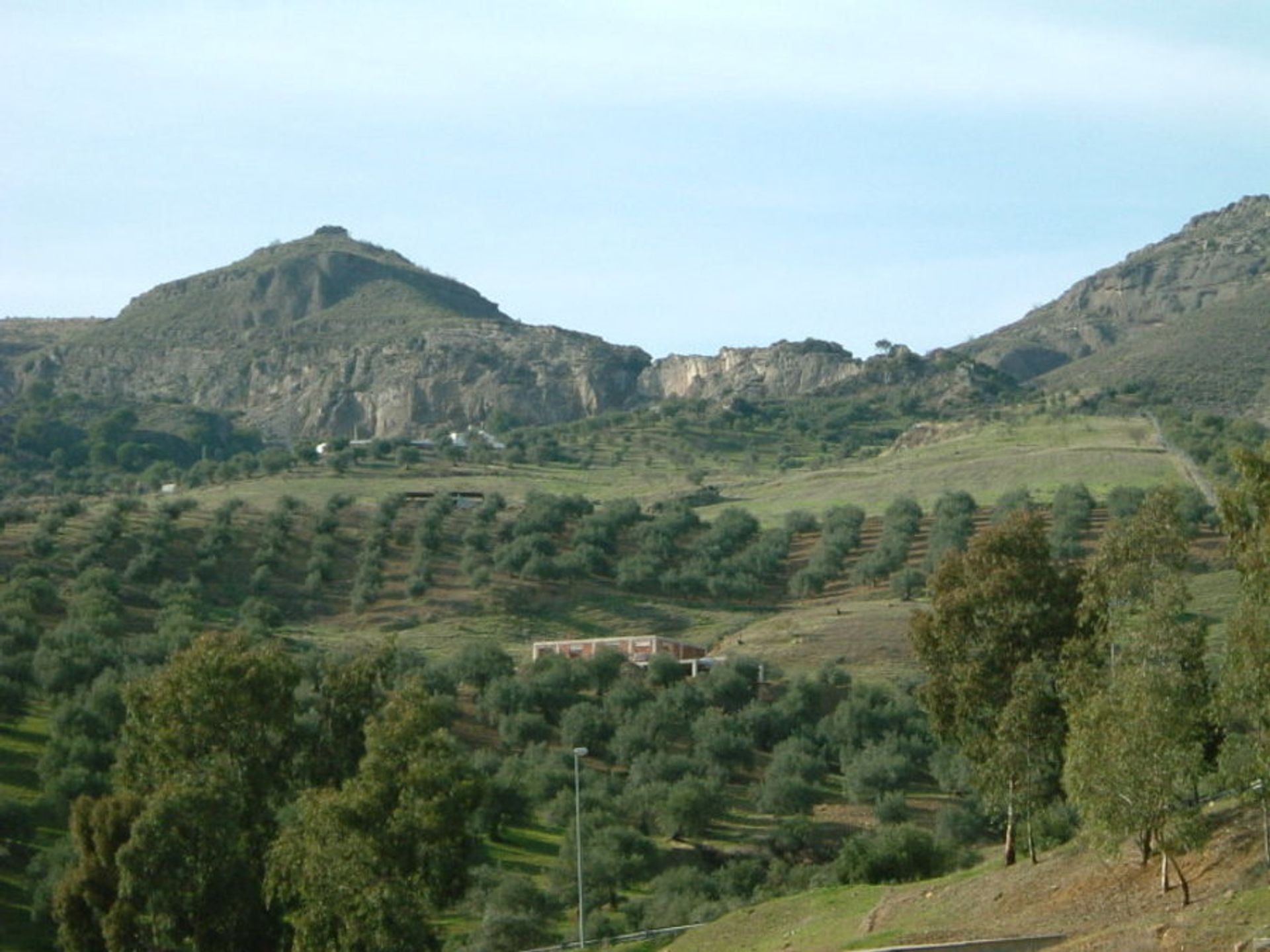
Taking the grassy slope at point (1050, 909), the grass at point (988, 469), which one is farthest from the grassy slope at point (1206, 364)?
the grassy slope at point (1050, 909)

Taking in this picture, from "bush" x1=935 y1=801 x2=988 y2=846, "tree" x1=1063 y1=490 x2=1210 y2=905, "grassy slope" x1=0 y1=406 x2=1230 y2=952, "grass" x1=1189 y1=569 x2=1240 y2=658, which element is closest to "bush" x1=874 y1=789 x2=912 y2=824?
"bush" x1=935 y1=801 x2=988 y2=846

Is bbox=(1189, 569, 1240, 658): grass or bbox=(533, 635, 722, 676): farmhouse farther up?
bbox=(1189, 569, 1240, 658): grass

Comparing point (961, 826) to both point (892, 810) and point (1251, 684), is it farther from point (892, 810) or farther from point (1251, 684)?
point (1251, 684)

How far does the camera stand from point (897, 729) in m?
67.6

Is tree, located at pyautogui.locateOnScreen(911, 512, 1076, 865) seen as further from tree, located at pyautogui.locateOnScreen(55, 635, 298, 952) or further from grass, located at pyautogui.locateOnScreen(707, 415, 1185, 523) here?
grass, located at pyautogui.locateOnScreen(707, 415, 1185, 523)

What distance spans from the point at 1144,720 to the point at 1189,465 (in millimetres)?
88761

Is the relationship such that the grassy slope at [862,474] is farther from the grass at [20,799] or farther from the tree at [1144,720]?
the tree at [1144,720]

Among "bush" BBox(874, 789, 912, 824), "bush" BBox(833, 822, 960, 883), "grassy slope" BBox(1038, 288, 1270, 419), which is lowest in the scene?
"bush" BBox(874, 789, 912, 824)

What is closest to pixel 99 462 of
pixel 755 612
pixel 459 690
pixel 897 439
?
pixel 897 439

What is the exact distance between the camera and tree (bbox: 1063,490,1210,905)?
93.2 feet

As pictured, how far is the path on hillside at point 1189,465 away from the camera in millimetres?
100688

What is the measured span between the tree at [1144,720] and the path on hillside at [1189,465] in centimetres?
5960

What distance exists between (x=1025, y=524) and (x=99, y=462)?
12784cm

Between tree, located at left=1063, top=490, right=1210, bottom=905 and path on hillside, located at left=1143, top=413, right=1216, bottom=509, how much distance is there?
5960 cm
